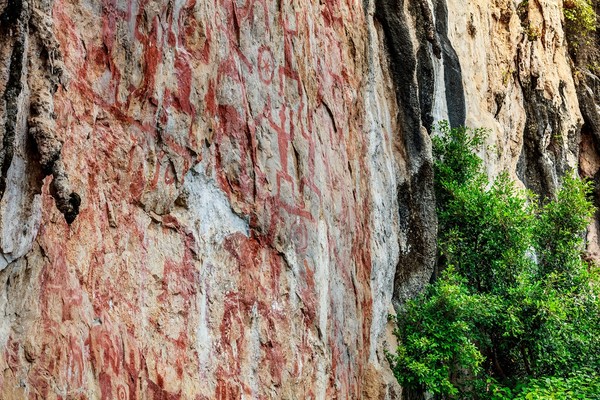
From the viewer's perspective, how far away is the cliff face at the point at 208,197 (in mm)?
6090

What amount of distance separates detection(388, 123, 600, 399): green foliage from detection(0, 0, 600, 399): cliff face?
97 centimetres

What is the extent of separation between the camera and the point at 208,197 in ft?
29.3

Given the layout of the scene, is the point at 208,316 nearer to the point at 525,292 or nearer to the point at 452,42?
the point at 525,292

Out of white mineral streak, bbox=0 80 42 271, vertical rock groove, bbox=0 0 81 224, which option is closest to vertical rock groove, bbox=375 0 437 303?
vertical rock groove, bbox=0 0 81 224

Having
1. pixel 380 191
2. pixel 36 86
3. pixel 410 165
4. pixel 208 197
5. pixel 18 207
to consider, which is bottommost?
pixel 18 207

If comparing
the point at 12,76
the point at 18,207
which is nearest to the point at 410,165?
the point at 18,207

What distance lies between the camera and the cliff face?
6.09 m

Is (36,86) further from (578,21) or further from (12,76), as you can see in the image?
(578,21)

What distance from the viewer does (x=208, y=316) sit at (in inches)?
338

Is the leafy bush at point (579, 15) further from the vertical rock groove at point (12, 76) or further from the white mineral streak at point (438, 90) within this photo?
the vertical rock groove at point (12, 76)

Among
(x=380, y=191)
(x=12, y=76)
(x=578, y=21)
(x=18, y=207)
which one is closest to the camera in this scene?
(x=12, y=76)

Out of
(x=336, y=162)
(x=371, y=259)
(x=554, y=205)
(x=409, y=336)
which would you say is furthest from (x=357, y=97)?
→ (x=554, y=205)

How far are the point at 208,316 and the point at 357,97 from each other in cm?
624

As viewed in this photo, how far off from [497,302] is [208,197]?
8.46 metres
